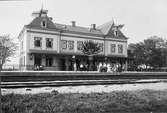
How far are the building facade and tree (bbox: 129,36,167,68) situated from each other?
8112 mm

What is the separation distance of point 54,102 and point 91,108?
1.29 meters

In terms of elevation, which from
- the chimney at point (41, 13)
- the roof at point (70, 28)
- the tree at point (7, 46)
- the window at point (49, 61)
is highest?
the chimney at point (41, 13)

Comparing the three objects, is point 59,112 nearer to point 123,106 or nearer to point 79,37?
point 123,106

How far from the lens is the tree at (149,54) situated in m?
50.6

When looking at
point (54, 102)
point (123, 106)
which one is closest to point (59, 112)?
point (54, 102)

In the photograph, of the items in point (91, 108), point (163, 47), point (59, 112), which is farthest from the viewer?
point (163, 47)

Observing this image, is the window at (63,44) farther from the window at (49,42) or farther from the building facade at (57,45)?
the window at (49,42)

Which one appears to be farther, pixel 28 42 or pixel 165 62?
pixel 165 62

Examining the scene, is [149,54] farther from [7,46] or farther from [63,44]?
[7,46]

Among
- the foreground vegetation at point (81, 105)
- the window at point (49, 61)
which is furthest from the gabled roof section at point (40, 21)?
the foreground vegetation at point (81, 105)

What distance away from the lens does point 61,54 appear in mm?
37000

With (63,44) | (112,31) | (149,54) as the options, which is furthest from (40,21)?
(149,54)

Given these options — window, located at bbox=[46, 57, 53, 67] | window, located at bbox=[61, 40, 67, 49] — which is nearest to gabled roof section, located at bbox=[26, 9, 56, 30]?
window, located at bbox=[61, 40, 67, 49]

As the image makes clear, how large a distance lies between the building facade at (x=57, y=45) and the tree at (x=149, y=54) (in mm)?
8112
